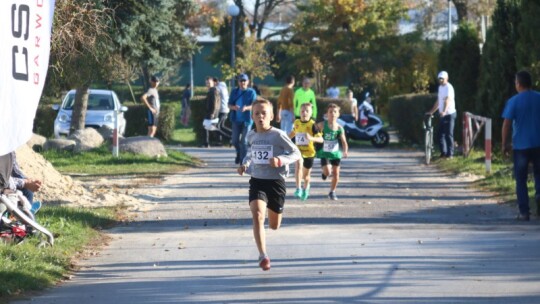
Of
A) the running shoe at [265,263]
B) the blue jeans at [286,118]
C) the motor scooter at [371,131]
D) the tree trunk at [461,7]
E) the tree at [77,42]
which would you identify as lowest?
the running shoe at [265,263]

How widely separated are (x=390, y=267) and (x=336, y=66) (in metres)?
41.8

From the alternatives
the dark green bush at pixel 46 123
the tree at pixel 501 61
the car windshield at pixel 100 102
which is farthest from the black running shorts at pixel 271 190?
the dark green bush at pixel 46 123

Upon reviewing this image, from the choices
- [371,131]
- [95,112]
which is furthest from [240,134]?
[371,131]

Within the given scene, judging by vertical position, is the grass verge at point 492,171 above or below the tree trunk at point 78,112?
below

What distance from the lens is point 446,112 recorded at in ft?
82.4

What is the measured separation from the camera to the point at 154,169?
74.7 ft

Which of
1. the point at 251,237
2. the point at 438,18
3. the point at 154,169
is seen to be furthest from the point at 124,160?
the point at 438,18

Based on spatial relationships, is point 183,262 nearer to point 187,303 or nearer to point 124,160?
point 187,303

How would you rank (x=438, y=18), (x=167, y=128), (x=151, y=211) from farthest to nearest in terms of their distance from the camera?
(x=438, y=18) < (x=167, y=128) < (x=151, y=211)

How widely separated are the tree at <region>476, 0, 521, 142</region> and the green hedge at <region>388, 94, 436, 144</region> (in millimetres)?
6507

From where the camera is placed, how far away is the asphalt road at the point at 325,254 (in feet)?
31.1

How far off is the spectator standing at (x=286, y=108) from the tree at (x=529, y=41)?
488 cm

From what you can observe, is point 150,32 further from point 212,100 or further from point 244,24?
point 244,24

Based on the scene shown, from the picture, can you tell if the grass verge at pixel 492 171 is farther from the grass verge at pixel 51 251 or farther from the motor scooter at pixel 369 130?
the motor scooter at pixel 369 130
